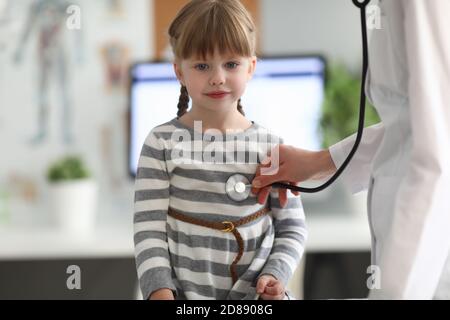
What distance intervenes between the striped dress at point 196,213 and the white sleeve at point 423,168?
158 millimetres

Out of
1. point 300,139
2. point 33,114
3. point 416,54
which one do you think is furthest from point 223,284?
point 33,114

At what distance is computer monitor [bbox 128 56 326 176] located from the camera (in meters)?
1.99

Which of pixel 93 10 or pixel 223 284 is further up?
pixel 93 10

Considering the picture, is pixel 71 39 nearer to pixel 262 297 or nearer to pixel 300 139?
pixel 300 139

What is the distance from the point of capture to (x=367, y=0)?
0.61m

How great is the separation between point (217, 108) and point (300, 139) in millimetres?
1365

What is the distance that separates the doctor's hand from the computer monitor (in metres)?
1.18

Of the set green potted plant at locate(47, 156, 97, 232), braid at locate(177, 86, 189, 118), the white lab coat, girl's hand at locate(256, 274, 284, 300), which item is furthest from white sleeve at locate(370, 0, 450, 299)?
green potted plant at locate(47, 156, 97, 232)

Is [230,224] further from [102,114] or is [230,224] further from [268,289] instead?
[102,114]

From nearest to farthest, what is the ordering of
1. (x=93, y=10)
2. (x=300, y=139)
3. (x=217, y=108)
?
(x=217, y=108)
(x=300, y=139)
(x=93, y=10)

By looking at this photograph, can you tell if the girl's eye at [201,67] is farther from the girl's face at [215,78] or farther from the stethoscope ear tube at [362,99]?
the stethoscope ear tube at [362,99]

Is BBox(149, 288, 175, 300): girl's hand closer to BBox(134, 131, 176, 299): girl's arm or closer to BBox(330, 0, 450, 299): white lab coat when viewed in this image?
BBox(134, 131, 176, 299): girl's arm

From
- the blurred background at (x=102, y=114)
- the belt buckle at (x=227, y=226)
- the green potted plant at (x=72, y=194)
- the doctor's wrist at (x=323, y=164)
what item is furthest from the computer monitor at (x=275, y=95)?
the belt buckle at (x=227, y=226)

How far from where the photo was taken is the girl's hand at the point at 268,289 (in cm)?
68
